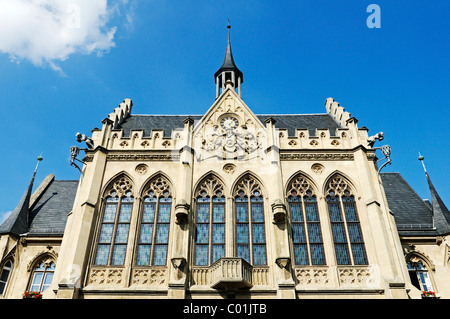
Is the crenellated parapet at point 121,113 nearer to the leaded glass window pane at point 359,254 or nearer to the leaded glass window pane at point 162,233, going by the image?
the leaded glass window pane at point 162,233

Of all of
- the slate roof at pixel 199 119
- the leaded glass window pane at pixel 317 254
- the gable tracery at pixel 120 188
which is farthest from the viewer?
the slate roof at pixel 199 119

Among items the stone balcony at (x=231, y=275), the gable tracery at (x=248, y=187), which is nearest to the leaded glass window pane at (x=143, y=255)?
the stone balcony at (x=231, y=275)

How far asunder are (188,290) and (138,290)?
2.21 metres

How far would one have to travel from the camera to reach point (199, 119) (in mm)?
26844

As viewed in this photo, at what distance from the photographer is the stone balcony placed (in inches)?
640

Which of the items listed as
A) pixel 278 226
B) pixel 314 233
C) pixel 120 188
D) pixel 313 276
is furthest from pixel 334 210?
pixel 120 188

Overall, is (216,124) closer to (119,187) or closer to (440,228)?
(119,187)

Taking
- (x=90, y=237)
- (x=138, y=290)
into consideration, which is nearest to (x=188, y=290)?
(x=138, y=290)

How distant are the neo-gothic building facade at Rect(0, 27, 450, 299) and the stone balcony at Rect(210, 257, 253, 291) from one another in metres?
0.05

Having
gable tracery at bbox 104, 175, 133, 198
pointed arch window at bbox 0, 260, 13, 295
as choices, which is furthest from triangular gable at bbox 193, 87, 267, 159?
pointed arch window at bbox 0, 260, 13, 295

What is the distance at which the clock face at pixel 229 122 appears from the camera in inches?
889

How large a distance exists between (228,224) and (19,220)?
11.6 m

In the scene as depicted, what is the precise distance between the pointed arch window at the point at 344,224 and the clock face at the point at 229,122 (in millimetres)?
6416
